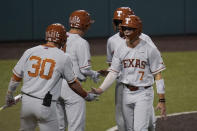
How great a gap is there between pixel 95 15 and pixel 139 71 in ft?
40.8

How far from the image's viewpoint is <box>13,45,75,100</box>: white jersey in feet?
20.0

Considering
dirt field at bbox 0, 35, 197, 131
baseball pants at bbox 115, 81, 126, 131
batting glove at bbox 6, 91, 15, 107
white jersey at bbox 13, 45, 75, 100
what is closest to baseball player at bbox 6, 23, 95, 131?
white jersey at bbox 13, 45, 75, 100

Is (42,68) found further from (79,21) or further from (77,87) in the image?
(79,21)

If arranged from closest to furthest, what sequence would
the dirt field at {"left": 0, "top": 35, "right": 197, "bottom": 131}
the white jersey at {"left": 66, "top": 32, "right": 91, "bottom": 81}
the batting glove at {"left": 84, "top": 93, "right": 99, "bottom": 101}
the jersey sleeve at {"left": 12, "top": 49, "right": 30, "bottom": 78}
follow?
the jersey sleeve at {"left": 12, "top": 49, "right": 30, "bottom": 78} → the batting glove at {"left": 84, "top": 93, "right": 99, "bottom": 101} → the white jersey at {"left": 66, "top": 32, "right": 91, "bottom": 81} → the dirt field at {"left": 0, "top": 35, "right": 197, "bottom": 131}

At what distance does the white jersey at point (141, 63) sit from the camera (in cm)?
672

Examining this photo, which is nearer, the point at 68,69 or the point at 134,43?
the point at 68,69

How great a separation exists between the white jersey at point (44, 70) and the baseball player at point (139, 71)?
952 millimetres

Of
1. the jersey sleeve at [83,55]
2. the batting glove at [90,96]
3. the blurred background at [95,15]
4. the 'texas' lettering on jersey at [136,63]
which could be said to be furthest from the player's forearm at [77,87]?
the blurred background at [95,15]

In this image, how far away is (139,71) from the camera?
6734 mm

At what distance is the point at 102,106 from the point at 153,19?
978cm

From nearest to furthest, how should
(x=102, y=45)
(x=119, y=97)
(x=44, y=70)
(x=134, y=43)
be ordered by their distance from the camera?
1. (x=44, y=70)
2. (x=134, y=43)
3. (x=119, y=97)
4. (x=102, y=45)

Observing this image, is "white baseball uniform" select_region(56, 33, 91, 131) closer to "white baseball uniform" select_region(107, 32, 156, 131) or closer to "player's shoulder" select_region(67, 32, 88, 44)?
"player's shoulder" select_region(67, 32, 88, 44)

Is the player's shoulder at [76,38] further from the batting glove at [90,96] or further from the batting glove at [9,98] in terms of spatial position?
the batting glove at [9,98]

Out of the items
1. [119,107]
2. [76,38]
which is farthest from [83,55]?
[119,107]
